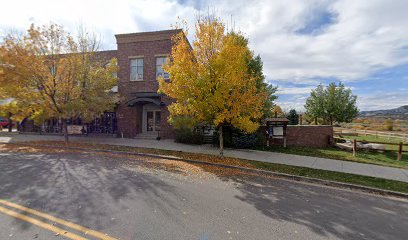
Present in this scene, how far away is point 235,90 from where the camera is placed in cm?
940

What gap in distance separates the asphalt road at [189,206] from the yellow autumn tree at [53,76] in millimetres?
6978

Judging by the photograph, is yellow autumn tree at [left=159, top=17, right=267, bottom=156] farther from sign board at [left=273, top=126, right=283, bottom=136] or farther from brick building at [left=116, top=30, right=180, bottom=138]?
brick building at [left=116, top=30, right=180, bottom=138]

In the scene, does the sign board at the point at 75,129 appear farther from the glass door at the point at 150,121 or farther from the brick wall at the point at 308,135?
the brick wall at the point at 308,135

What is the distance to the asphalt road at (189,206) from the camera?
149 inches

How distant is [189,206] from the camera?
15.8 ft

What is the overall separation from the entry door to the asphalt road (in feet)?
35.5

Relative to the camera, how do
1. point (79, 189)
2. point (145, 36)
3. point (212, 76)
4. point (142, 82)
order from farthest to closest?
point (142, 82) < point (145, 36) < point (212, 76) < point (79, 189)

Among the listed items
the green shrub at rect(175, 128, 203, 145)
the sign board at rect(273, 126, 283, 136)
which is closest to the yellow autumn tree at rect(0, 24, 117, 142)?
the green shrub at rect(175, 128, 203, 145)

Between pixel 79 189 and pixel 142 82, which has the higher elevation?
pixel 142 82

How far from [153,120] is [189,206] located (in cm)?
1463

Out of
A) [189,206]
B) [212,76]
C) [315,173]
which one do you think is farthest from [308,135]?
[189,206]

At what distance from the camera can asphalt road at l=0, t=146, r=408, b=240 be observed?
377cm

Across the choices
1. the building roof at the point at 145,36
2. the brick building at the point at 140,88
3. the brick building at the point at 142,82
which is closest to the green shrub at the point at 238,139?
the brick building at the point at 140,88

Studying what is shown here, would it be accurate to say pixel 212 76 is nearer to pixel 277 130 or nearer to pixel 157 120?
pixel 277 130
